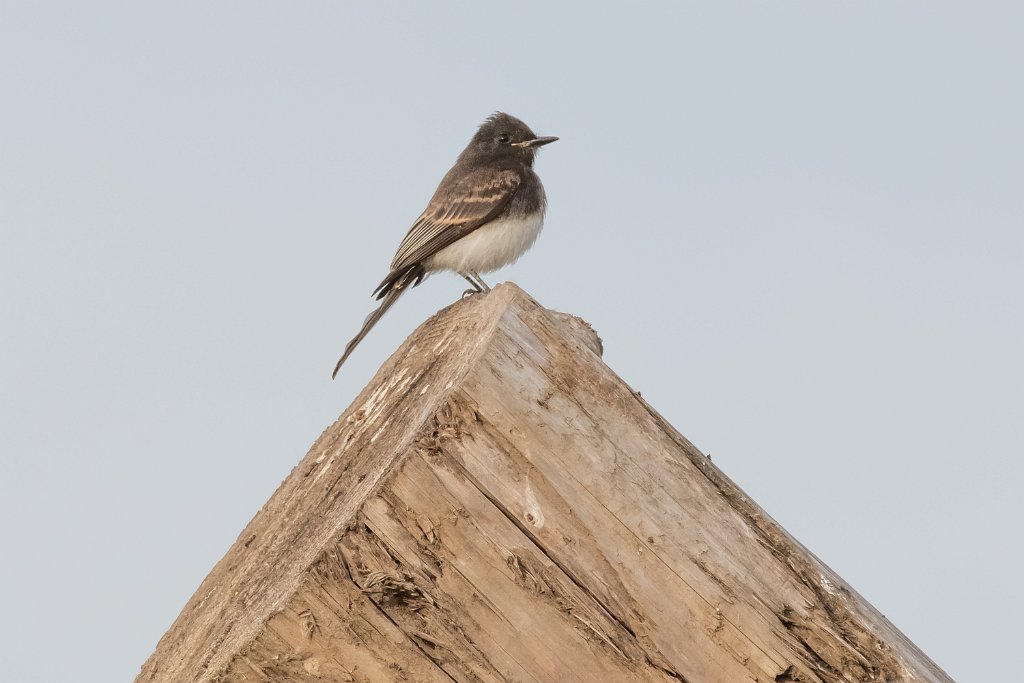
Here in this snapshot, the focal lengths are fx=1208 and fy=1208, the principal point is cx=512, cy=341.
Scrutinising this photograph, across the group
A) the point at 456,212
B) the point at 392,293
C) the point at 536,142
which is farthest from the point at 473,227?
the point at 536,142

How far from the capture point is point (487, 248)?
962 cm

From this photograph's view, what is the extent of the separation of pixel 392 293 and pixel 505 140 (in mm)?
2616

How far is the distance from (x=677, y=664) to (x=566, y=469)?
0.62 metres

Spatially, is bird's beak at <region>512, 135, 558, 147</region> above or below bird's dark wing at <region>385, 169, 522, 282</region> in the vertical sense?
above

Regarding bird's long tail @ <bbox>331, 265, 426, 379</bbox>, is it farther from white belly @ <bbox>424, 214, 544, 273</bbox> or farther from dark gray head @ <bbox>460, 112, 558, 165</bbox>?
dark gray head @ <bbox>460, 112, 558, 165</bbox>

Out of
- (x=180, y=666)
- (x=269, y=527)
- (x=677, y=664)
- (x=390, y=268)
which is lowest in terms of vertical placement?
(x=180, y=666)

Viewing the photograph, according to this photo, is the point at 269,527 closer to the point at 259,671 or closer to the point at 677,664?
the point at 259,671

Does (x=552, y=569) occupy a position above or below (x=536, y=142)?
below

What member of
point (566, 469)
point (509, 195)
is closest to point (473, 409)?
point (566, 469)

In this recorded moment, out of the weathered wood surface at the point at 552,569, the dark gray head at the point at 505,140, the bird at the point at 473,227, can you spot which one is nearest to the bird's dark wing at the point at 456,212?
the bird at the point at 473,227

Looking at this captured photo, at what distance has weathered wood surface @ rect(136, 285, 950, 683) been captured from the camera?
334 cm

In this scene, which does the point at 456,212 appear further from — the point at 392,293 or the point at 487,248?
the point at 392,293

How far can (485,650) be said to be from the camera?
3326 millimetres

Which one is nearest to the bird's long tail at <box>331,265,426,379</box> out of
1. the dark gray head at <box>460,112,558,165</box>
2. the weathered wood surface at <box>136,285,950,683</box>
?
the dark gray head at <box>460,112,558,165</box>
